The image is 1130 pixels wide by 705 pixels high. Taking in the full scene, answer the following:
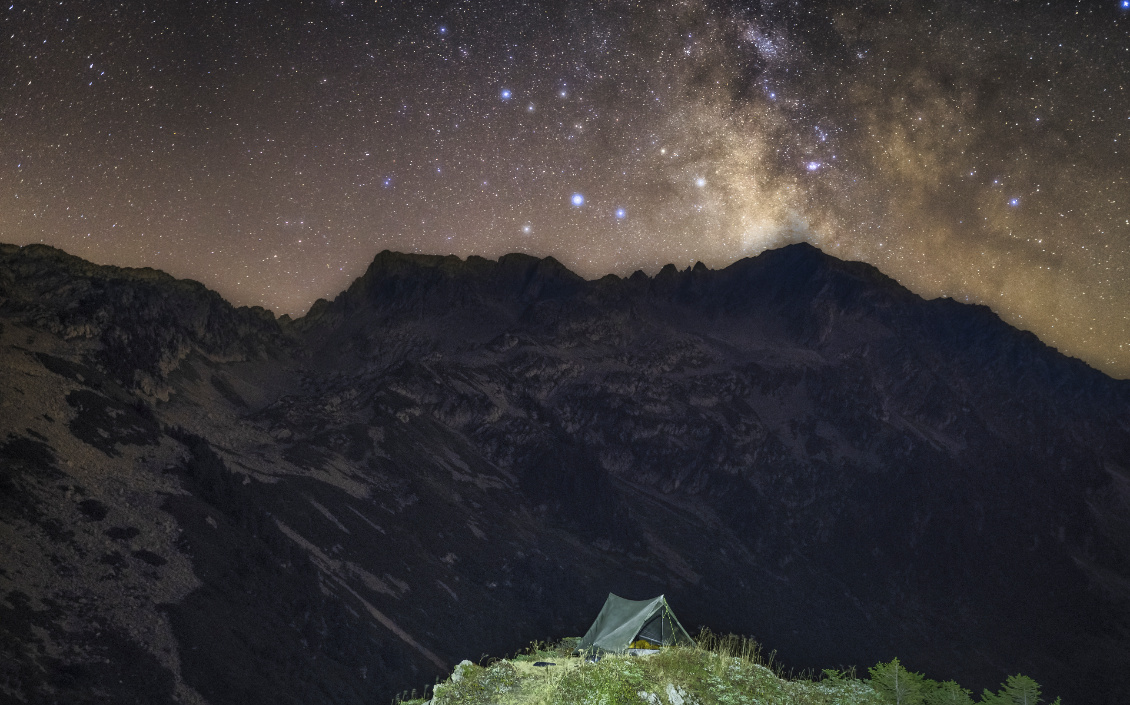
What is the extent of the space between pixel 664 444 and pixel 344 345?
3378 inches

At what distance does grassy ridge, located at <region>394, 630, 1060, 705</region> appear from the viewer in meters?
9.23

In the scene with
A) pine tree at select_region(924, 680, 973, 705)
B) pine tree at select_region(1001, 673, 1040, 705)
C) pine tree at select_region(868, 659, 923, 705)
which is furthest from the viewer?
pine tree at select_region(1001, 673, 1040, 705)

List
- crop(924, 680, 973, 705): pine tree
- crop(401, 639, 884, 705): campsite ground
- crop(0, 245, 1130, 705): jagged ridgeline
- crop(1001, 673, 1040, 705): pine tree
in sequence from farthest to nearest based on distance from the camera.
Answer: crop(0, 245, 1130, 705): jagged ridgeline < crop(1001, 673, 1040, 705): pine tree < crop(924, 680, 973, 705): pine tree < crop(401, 639, 884, 705): campsite ground

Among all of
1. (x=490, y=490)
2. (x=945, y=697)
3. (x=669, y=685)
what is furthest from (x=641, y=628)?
(x=490, y=490)

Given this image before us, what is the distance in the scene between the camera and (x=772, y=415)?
166625mm

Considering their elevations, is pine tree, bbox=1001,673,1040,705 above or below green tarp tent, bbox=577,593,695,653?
above

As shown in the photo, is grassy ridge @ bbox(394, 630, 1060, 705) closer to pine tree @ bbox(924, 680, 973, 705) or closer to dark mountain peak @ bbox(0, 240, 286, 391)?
pine tree @ bbox(924, 680, 973, 705)

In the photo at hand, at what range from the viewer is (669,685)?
367 inches

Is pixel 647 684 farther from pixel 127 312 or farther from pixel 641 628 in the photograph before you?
pixel 127 312

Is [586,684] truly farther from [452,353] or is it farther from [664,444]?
A: [452,353]

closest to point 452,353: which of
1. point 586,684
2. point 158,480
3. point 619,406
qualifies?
point 619,406

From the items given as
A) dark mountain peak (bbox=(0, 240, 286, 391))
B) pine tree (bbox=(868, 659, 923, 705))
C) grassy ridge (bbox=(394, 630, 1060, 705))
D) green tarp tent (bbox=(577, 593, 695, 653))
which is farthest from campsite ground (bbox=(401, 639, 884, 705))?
dark mountain peak (bbox=(0, 240, 286, 391))

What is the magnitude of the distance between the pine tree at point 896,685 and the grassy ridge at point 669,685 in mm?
17

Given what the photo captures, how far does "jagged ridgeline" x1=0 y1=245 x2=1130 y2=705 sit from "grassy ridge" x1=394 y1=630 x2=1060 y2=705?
6.94m
